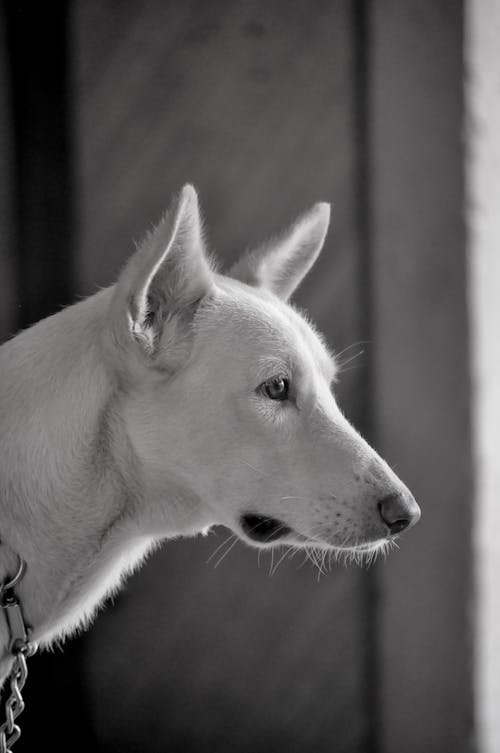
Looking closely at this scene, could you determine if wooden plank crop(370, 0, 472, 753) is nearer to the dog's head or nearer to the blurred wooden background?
the blurred wooden background

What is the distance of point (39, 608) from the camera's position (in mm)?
1685

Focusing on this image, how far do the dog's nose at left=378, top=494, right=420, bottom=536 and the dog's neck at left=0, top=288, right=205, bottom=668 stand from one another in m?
0.48

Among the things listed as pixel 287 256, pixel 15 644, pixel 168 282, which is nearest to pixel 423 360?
pixel 287 256

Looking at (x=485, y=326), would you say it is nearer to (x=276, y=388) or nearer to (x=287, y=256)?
(x=287, y=256)

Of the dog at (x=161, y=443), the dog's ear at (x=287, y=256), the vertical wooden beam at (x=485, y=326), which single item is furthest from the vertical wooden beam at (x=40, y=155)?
the vertical wooden beam at (x=485, y=326)

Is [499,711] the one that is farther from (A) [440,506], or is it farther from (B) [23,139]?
(B) [23,139]

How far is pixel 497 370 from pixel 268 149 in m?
1.14

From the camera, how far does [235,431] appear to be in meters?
1.68

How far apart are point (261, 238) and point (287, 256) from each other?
2.51ft

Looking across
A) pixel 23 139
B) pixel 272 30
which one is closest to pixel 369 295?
pixel 272 30

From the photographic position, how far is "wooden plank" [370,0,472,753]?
9.32ft

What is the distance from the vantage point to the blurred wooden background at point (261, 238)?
2730 mm

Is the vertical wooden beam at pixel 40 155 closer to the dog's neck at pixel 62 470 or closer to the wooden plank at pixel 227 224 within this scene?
the wooden plank at pixel 227 224

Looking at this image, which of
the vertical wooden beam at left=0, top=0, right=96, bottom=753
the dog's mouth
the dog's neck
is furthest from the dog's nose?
the vertical wooden beam at left=0, top=0, right=96, bottom=753
